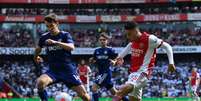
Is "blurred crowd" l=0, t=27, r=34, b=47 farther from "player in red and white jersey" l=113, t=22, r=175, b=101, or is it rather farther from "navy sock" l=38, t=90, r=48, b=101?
"player in red and white jersey" l=113, t=22, r=175, b=101

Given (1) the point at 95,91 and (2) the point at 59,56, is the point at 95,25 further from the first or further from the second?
(2) the point at 59,56

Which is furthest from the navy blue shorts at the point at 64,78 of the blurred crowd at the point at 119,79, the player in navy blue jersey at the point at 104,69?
the blurred crowd at the point at 119,79

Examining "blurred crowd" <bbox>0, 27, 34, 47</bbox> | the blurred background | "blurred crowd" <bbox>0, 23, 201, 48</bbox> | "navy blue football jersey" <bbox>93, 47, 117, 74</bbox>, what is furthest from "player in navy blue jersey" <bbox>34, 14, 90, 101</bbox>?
"blurred crowd" <bbox>0, 27, 34, 47</bbox>

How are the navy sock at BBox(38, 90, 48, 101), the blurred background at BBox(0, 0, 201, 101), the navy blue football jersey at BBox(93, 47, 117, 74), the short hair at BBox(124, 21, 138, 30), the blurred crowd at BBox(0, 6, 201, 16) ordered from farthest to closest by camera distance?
the blurred crowd at BBox(0, 6, 201, 16), the blurred background at BBox(0, 0, 201, 101), the navy blue football jersey at BBox(93, 47, 117, 74), the navy sock at BBox(38, 90, 48, 101), the short hair at BBox(124, 21, 138, 30)

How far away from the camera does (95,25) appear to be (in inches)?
1847

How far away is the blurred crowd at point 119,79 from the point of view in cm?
3712

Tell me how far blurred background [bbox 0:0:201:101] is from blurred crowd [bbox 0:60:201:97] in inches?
3.5

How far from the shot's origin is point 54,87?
3716 centimetres

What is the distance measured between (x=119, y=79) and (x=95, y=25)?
8.39 m

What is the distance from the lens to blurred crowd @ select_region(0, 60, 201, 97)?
37125 millimetres

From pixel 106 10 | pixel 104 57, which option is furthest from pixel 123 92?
pixel 106 10

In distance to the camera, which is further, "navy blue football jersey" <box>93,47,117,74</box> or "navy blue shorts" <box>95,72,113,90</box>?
"navy blue football jersey" <box>93,47,117,74</box>

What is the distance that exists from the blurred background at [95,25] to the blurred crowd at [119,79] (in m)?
0.09

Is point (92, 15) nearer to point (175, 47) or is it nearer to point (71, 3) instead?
point (71, 3)
